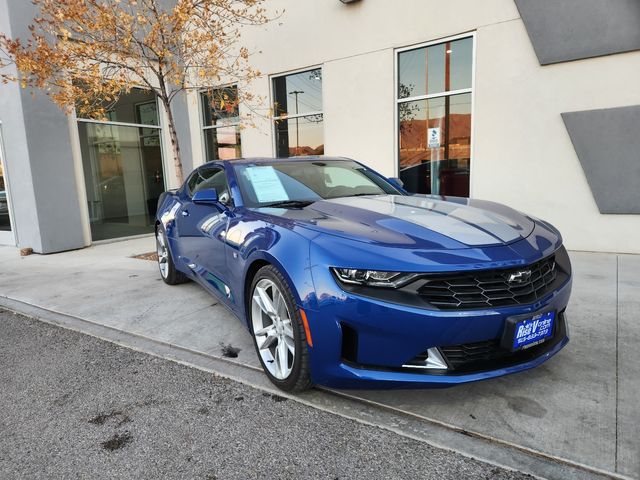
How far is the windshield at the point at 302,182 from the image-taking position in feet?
10.6

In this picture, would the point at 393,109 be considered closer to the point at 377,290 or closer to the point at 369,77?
the point at 369,77

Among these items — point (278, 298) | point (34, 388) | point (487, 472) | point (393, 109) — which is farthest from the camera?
point (393, 109)

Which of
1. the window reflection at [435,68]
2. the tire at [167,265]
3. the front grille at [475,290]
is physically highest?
the window reflection at [435,68]

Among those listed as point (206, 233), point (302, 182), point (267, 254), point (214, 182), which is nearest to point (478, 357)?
point (267, 254)

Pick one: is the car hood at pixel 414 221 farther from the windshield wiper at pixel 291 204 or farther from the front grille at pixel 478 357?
the front grille at pixel 478 357

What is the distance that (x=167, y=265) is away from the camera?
5105 millimetres

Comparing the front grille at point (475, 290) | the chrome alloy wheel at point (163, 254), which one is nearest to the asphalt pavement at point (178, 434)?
the front grille at point (475, 290)

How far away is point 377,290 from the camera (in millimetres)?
2078

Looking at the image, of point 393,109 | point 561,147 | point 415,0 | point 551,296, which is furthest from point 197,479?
point 415,0

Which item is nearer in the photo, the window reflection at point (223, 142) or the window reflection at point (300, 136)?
the window reflection at point (300, 136)

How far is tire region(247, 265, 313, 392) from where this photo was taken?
232cm

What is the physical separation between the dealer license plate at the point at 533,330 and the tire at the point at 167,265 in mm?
3835

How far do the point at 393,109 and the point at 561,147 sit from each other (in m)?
2.77

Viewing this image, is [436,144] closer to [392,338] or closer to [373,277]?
[373,277]
